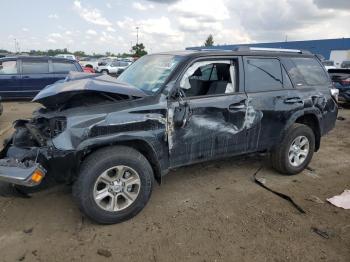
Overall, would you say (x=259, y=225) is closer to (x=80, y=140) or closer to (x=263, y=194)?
(x=263, y=194)

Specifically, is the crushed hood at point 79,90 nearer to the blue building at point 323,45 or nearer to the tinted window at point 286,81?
the tinted window at point 286,81

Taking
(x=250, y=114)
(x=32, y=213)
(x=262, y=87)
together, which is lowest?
(x=32, y=213)

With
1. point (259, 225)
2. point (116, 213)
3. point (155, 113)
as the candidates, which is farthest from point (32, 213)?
point (259, 225)

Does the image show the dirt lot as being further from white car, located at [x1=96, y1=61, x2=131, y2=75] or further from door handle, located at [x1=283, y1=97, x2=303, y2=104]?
white car, located at [x1=96, y1=61, x2=131, y2=75]

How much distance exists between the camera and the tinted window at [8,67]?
1180cm

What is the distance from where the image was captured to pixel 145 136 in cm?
365

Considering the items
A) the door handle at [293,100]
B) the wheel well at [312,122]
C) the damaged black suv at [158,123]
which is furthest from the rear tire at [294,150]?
the door handle at [293,100]

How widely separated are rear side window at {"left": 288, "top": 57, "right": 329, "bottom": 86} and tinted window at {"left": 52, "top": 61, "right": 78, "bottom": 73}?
9261 mm

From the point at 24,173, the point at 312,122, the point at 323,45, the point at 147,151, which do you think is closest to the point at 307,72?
the point at 312,122

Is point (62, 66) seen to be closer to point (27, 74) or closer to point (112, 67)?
point (27, 74)

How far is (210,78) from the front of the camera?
186 inches

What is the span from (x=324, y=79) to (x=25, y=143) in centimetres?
443

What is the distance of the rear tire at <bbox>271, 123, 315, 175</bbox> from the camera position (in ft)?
16.3

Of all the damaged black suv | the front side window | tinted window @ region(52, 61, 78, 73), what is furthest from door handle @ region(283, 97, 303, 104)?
tinted window @ region(52, 61, 78, 73)
